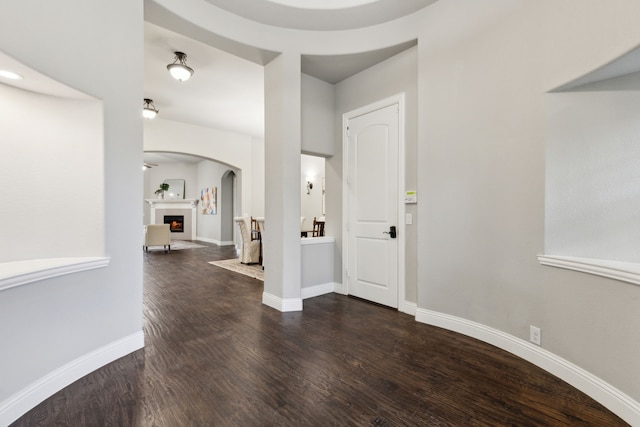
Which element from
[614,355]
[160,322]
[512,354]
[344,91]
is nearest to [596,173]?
[614,355]

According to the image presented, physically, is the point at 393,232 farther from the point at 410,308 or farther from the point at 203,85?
the point at 203,85

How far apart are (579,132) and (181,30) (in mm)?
3682

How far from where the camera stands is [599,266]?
184cm

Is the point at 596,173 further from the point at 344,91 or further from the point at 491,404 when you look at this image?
the point at 344,91

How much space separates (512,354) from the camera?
2400 millimetres

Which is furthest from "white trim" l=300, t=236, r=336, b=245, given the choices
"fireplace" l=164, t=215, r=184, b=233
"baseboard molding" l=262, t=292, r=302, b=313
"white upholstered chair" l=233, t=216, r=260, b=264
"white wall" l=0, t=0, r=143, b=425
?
"fireplace" l=164, t=215, r=184, b=233

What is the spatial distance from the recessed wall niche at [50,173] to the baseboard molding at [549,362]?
3139 millimetres

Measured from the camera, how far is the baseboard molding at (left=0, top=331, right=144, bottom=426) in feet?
5.29

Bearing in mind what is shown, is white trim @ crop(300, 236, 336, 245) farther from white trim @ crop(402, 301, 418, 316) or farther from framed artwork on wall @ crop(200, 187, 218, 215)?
framed artwork on wall @ crop(200, 187, 218, 215)

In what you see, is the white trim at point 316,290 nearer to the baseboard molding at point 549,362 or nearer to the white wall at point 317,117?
the baseboard molding at point 549,362

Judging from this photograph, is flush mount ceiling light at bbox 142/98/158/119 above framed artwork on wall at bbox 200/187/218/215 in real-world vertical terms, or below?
above

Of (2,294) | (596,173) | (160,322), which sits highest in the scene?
(596,173)

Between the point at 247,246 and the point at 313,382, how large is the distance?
472 centimetres

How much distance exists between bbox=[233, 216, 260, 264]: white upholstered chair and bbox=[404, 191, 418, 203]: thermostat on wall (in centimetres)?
398
